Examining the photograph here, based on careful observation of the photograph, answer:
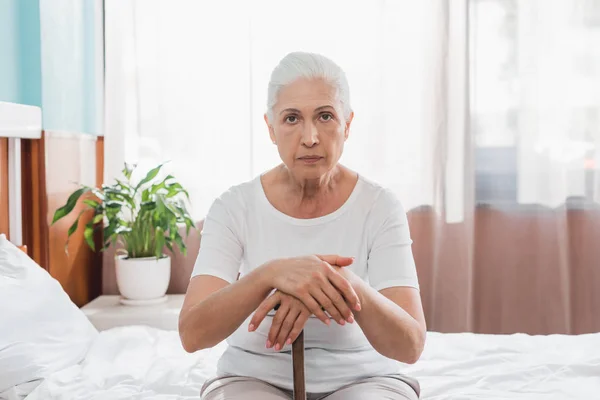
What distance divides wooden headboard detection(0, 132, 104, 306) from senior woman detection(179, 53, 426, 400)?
1.02 metres

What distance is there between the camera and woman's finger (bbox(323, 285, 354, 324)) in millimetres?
1242

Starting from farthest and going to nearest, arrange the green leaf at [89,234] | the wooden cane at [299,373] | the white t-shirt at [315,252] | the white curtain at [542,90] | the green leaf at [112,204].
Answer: the white curtain at [542,90]
the green leaf at [89,234]
the green leaf at [112,204]
the white t-shirt at [315,252]
the wooden cane at [299,373]

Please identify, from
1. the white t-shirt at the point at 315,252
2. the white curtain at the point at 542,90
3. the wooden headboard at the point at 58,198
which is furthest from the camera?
the white curtain at the point at 542,90

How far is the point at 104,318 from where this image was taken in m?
2.58

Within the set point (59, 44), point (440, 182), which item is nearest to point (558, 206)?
point (440, 182)

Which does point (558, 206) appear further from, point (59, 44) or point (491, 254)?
point (59, 44)

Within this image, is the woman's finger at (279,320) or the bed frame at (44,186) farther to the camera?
the bed frame at (44,186)

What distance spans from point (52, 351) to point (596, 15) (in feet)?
8.73

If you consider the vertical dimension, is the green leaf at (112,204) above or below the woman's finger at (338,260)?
above

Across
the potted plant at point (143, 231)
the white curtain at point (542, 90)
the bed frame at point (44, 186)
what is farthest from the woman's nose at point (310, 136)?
the white curtain at point (542, 90)

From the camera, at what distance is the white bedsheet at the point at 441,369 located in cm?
167

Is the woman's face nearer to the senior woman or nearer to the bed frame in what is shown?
the senior woman

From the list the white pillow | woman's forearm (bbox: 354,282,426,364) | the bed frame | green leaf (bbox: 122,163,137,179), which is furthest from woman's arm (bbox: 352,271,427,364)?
green leaf (bbox: 122,163,137,179)

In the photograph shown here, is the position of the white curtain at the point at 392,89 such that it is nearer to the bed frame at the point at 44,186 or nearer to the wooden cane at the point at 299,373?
the bed frame at the point at 44,186
